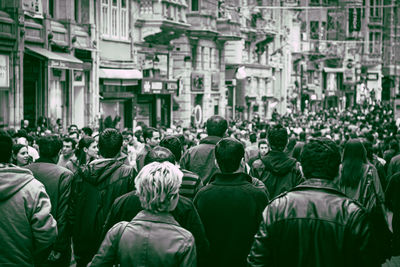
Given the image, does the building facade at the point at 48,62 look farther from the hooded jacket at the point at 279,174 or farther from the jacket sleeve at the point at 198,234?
the jacket sleeve at the point at 198,234

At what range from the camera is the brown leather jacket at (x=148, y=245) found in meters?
4.27

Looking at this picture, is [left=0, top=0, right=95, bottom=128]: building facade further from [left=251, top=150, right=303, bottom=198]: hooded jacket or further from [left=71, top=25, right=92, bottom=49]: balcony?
[left=251, top=150, right=303, bottom=198]: hooded jacket

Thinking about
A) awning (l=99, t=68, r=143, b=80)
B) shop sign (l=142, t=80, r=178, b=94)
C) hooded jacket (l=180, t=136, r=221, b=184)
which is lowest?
hooded jacket (l=180, t=136, r=221, b=184)

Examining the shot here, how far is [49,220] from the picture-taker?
17.3 feet

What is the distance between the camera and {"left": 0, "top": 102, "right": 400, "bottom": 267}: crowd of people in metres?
4.30

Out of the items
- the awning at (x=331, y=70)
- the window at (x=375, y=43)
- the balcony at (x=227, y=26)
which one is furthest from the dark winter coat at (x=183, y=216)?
the window at (x=375, y=43)

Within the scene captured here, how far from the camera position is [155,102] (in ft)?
114

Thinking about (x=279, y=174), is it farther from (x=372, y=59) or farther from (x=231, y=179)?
(x=372, y=59)

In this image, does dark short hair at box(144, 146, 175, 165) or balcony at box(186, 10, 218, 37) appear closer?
dark short hair at box(144, 146, 175, 165)

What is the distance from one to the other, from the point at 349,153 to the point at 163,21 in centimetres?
2530

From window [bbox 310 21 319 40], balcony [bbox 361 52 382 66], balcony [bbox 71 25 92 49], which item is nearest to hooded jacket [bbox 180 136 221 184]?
balcony [bbox 71 25 92 49]

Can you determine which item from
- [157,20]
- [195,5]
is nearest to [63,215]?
[157,20]

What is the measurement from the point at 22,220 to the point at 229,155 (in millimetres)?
1569

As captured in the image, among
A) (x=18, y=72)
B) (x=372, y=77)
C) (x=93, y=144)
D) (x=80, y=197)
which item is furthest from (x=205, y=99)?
(x=372, y=77)
